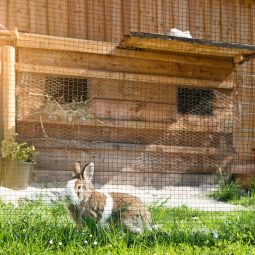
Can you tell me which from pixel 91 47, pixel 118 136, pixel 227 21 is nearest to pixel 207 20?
pixel 227 21

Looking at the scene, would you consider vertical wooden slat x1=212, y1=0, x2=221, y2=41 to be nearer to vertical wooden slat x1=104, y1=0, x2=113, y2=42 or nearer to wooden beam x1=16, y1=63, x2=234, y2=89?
wooden beam x1=16, y1=63, x2=234, y2=89

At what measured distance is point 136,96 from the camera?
6133mm

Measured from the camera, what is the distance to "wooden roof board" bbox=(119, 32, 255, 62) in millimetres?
5305

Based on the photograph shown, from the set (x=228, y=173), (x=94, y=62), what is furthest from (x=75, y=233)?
(x=228, y=173)

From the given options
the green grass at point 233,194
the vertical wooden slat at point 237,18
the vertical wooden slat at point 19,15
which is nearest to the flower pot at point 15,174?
the vertical wooden slat at point 19,15

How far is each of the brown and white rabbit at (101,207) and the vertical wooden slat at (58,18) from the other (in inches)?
116

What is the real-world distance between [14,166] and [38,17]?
6.49 ft

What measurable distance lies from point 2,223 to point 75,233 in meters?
0.52

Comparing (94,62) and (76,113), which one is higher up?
(94,62)

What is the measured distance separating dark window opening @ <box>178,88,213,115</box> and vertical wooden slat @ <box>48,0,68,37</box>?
183 centimetres

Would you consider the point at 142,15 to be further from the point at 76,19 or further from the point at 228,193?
the point at 228,193

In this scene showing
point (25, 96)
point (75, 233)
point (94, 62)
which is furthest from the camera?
point (94, 62)

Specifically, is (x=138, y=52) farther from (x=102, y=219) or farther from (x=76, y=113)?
(x=102, y=219)

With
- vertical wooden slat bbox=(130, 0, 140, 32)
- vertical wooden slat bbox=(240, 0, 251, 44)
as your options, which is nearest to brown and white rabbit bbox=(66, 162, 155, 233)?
vertical wooden slat bbox=(130, 0, 140, 32)
